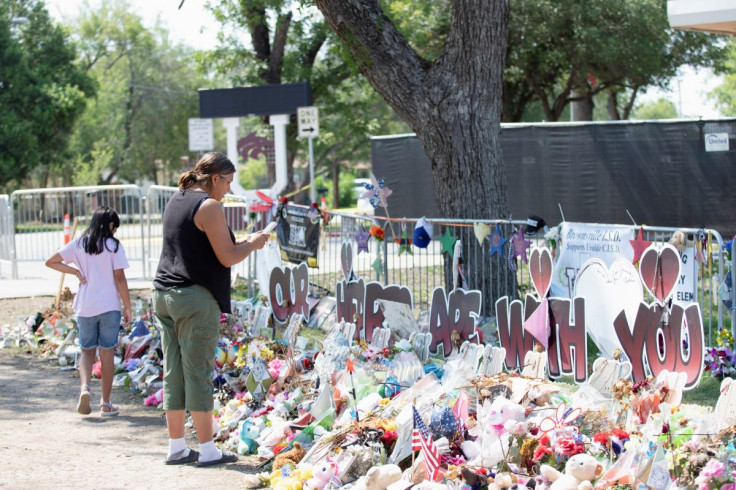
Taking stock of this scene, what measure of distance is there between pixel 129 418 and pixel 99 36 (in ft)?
152

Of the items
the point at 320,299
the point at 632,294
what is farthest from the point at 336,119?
the point at 632,294

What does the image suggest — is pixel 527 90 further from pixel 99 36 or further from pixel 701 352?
pixel 99 36

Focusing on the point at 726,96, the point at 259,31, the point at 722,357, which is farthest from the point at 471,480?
the point at 726,96

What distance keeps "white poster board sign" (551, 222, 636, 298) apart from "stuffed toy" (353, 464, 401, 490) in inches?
106

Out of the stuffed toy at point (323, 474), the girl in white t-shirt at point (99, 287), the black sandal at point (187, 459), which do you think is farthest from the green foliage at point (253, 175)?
the stuffed toy at point (323, 474)

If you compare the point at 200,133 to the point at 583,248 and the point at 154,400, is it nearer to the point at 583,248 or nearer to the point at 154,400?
the point at 154,400

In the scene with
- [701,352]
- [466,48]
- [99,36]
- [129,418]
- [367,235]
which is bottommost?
[129,418]

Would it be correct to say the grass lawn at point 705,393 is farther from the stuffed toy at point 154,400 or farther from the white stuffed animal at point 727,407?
the stuffed toy at point 154,400

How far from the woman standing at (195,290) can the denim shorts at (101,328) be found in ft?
5.14

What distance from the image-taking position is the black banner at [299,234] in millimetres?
8562

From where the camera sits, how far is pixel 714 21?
11781 mm

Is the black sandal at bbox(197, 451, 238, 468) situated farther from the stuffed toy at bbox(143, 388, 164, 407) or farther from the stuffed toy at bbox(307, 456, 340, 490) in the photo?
the stuffed toy at bbox(143, 388, 164, 407)

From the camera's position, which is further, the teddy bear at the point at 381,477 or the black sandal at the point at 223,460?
the black sandal at the point at 223,460

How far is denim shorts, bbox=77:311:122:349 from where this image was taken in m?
6.79
